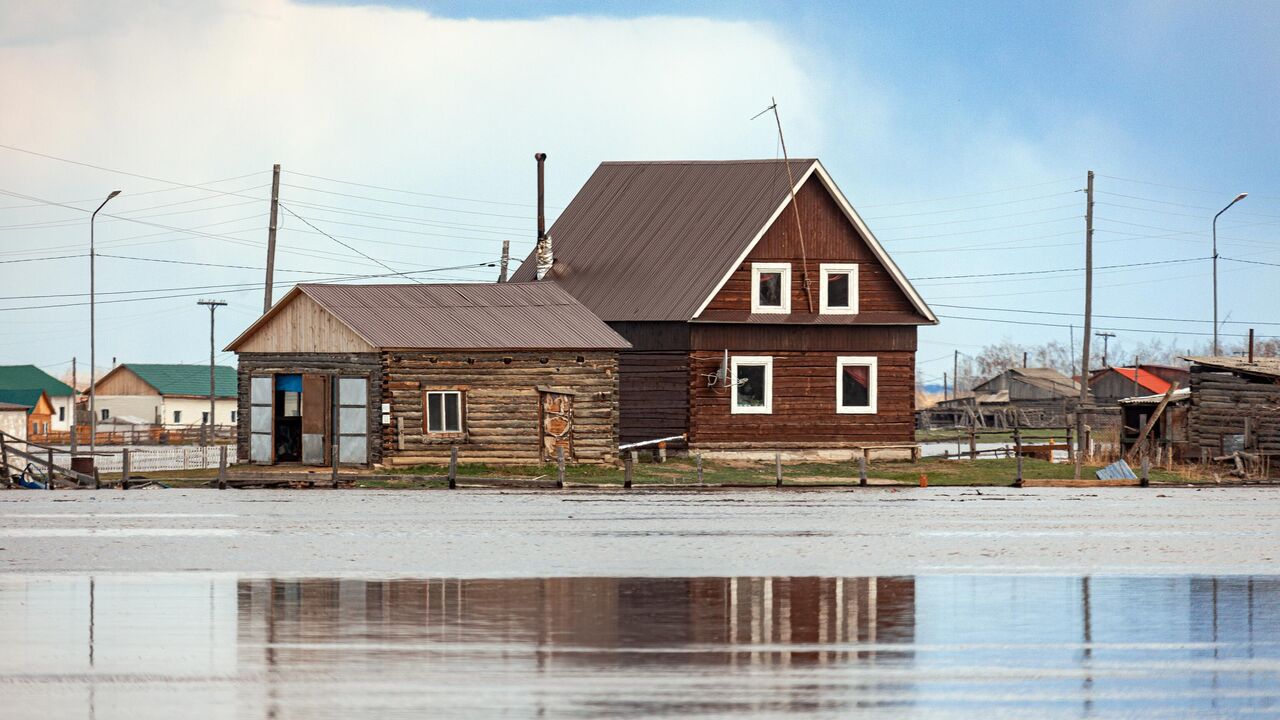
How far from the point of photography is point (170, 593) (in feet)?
57.0

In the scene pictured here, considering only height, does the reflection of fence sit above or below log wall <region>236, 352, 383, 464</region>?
below

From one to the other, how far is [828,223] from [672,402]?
299 inches

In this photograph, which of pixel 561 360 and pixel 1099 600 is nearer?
pixel 1099 600

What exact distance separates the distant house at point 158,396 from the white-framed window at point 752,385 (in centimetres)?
9848

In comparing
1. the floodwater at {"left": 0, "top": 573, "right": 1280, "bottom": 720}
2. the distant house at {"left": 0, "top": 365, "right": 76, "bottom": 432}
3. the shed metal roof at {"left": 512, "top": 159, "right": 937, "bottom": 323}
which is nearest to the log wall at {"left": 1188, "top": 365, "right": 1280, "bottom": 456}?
the shed metal roof at {"left": 512, "top": 159, "right": 937, "bottom": 323}

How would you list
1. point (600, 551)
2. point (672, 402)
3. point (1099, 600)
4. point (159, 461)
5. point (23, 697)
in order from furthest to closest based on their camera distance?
point (159, 461) < point (672, 402) < point (600, 551) < point (1099, 600) < point (23, 697)

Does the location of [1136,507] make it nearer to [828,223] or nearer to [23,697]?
[828,223]

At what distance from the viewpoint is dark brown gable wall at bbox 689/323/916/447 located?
5131cm

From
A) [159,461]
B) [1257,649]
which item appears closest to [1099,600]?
[1257,649]

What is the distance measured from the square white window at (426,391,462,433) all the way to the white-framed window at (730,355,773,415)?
9.14 metres

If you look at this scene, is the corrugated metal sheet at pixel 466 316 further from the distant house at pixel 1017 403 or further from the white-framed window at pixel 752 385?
the distant house at pixel 1017 403

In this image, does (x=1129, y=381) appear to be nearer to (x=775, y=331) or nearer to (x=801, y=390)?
(x=801, y=390)

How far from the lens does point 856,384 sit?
52594 millimetres

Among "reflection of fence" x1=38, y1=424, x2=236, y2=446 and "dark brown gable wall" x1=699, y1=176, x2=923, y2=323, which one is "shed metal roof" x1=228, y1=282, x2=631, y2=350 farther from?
"reflection of fence" x1=38, y1=424, x2=236, y2=446
